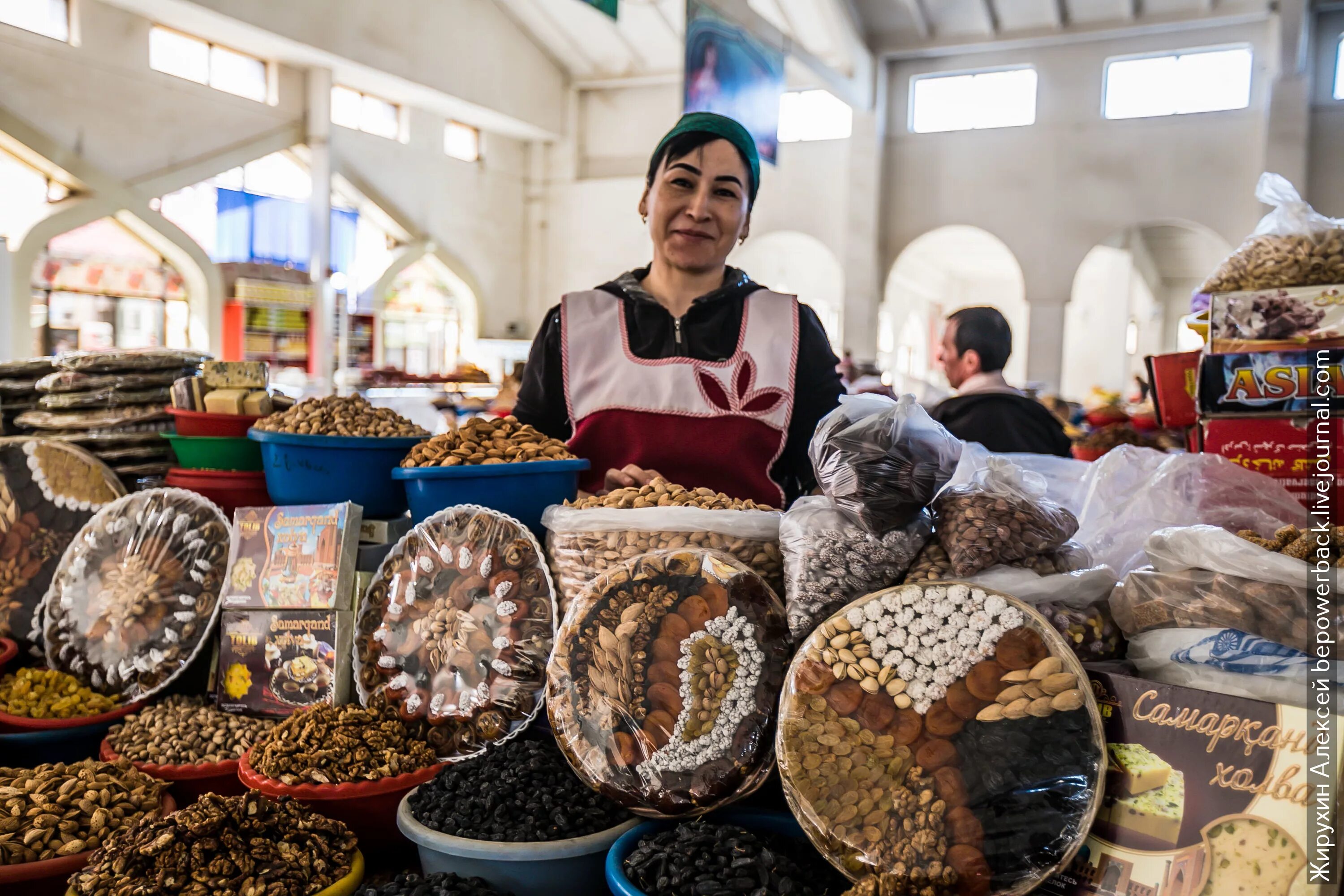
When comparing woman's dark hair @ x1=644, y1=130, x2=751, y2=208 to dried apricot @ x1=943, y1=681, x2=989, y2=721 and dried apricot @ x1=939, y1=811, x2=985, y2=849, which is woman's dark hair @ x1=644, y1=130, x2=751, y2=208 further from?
dried apricot @ x1=939, y1=811, x2=985, y2=849

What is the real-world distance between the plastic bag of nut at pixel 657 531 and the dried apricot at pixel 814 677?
21cm

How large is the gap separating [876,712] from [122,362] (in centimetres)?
190

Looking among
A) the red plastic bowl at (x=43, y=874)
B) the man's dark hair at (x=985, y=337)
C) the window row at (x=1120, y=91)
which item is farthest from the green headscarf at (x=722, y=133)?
the window row at (x=1120, y=91)

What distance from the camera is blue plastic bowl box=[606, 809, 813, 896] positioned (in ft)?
3.83

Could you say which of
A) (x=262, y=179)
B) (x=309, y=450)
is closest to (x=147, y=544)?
(x=309, y=450)

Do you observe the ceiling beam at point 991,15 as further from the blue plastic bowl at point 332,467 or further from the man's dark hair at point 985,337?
the blue plastic bowl at point 332,467

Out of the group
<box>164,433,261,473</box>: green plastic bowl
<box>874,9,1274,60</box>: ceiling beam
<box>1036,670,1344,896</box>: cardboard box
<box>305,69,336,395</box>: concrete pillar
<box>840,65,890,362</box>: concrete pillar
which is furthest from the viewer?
<box>840,65,890,362</box>: concrete pillar

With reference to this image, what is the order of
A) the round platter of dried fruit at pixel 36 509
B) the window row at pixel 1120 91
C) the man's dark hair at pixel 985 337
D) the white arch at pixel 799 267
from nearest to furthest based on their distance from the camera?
the round platter of dried fruit at pixel 36 509 < the man's dark hair at pixel 985 337 < the window row at pixel 1120 91 < the white arch at pixel 799 267

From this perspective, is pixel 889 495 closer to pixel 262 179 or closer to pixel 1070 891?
pixel 1070 891

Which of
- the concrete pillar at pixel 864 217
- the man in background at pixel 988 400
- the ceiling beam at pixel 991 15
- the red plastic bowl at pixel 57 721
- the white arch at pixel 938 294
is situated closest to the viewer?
the red plastic bowl at pixel 57 721

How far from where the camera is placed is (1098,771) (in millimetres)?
1028

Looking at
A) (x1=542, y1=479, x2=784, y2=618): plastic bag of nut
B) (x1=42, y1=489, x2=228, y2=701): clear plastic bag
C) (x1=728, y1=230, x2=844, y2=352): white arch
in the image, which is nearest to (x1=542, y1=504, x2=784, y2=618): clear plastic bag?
(x1=542, y1=479, x2=784, y2=618): plastic bag of nut

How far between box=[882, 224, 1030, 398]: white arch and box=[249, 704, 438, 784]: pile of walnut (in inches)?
499

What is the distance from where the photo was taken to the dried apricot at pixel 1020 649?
41.7 inches
